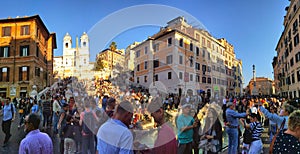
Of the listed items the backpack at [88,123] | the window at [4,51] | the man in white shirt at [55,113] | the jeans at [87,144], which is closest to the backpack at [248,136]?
the backpack at [88,123]

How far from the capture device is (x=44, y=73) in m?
34.3

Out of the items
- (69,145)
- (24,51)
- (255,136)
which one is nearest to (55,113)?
(69,145)

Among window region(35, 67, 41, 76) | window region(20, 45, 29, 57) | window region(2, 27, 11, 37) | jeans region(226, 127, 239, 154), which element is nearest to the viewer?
jeans region(226, 127, 239, 154)

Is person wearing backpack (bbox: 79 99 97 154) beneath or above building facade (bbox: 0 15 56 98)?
beneath

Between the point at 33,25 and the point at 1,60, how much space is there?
6.40 metres

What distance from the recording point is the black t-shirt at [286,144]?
2314 millimetres

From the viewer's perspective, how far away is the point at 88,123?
5.05 metres

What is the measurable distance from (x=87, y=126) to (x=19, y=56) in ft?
93.9

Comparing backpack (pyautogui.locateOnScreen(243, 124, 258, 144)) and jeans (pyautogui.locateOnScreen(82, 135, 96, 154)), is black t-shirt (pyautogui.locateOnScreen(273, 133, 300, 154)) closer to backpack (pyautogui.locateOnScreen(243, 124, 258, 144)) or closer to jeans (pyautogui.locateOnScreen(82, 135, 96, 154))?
backpack (pyautogui.locateOnScreen(243, 124, 258, 144))

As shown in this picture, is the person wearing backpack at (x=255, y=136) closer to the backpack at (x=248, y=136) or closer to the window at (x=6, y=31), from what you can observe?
the backpack at (x=248, y=136)

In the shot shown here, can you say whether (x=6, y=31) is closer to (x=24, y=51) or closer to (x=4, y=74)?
(x=24, y=51)

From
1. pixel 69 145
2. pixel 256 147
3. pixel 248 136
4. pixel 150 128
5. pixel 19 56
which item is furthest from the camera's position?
pixel 19 56

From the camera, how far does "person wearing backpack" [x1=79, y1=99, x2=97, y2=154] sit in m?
4.99

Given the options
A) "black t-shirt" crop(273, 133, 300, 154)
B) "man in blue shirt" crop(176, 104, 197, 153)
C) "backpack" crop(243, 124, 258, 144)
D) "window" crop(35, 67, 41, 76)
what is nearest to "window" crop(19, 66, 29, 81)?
"window" crop(35, 67, 41, 76)
